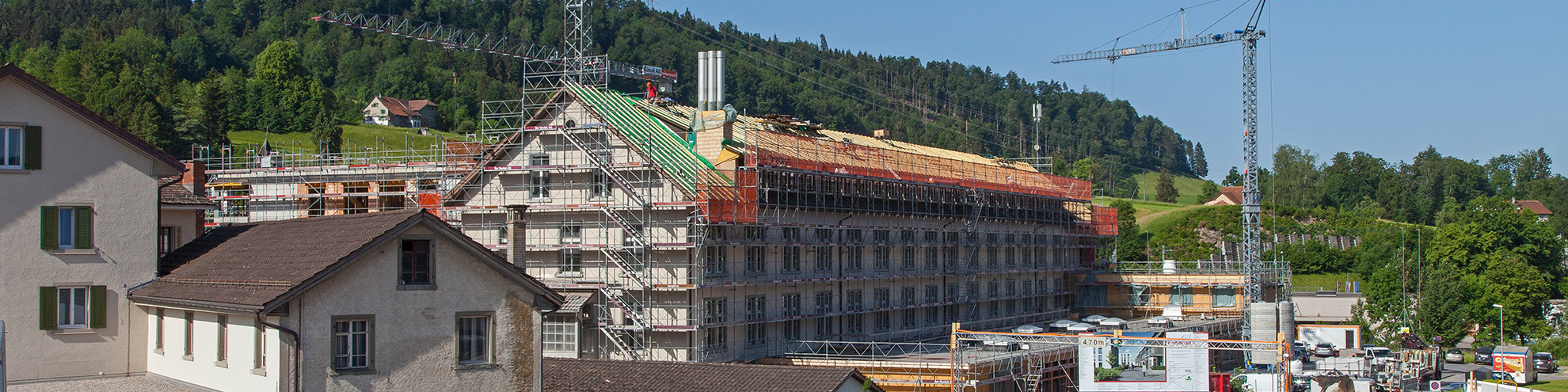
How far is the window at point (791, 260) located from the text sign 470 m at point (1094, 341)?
11.6m

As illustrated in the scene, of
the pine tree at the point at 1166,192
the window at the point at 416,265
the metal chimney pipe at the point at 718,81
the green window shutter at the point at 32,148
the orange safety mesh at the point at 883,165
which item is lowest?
the window at the point at 416,265

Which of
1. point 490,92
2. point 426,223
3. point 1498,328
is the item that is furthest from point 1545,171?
point 426,223

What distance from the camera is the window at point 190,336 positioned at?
77.4 feet

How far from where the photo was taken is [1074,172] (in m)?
186

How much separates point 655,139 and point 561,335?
734 cm

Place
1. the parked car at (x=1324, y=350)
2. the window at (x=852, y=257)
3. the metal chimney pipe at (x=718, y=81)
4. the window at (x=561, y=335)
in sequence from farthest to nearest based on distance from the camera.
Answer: the parked car at (x=1324, y=350)
the window at (x=852, y=257)
the metal chimney pipe at (x=718, y=81)
the window at (x=561, y=335)

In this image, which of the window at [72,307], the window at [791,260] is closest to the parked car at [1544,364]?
the window at [791,260]

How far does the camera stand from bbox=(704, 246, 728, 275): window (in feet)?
146

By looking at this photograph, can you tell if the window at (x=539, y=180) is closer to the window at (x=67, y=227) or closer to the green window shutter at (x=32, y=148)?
the window at (x=67, y=227)

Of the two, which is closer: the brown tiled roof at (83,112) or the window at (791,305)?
the brown tiled roof at (83,112)

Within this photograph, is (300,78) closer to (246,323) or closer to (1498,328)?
(1498,328)

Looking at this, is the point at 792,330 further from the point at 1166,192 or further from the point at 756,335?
the point at 1166,192

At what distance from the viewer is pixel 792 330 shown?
1953 inches

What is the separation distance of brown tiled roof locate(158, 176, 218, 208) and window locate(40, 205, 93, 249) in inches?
68.8
